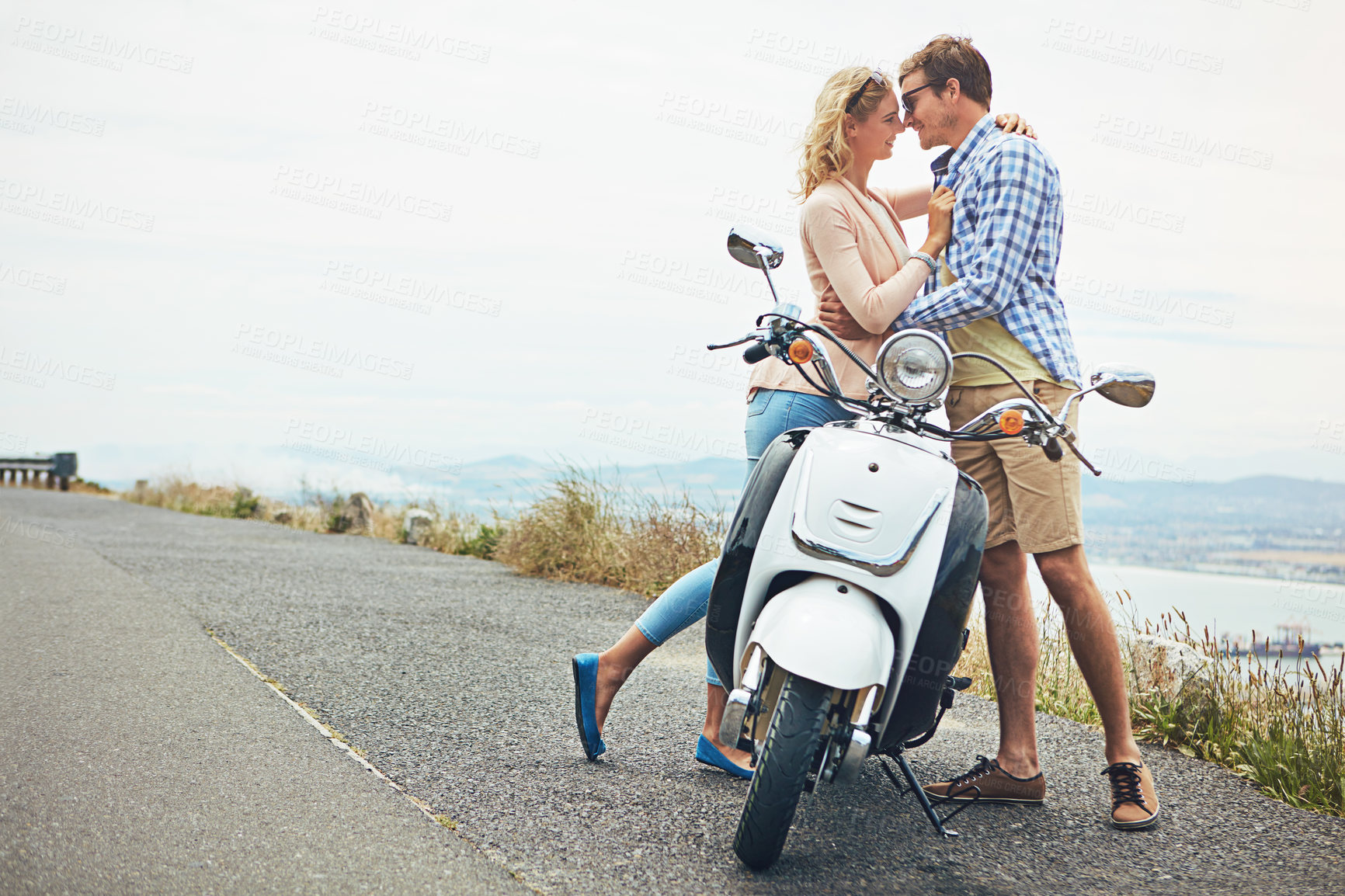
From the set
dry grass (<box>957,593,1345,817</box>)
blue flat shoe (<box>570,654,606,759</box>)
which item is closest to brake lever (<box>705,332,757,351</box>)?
blue flat shoe (<box>570,654,606,759</box>)

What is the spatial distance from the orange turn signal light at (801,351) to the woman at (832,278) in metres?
0.38

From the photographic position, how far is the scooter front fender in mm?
2373

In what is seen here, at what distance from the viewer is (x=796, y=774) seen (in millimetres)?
2396

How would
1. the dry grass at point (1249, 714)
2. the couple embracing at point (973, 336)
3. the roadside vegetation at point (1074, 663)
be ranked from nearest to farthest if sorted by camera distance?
1. the couple embracing at point (973, 336)
2. the dry grass at point (1249, 714)
3. the roadside vegetation at point (1074, 663)

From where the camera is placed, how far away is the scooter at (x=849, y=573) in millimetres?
2418

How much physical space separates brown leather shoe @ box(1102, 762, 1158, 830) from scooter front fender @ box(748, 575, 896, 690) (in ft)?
4.12

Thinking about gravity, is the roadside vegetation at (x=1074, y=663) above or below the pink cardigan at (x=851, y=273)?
below

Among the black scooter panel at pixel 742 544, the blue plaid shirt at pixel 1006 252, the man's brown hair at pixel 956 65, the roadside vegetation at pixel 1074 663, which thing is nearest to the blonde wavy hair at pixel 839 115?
the man's brown hair at pixel 956 65

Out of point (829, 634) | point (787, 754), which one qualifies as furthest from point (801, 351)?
point (787, 754)

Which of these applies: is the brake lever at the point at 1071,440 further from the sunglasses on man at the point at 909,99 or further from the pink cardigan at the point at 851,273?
the sunglasses on man at the point at 909,99

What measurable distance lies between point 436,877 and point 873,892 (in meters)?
1.08

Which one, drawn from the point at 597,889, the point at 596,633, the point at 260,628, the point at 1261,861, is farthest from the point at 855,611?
the point at 260,628

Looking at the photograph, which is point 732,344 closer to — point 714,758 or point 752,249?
point 752,249

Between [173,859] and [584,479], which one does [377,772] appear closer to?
[173,859]
